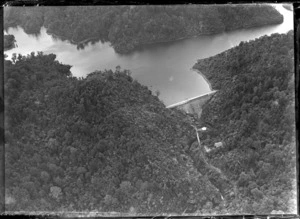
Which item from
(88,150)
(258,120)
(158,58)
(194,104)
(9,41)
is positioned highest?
(9,41)

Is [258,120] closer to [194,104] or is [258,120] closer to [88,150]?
[194,104]

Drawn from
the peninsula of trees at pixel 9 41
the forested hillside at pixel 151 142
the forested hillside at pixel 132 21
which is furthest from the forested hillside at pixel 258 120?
the peninsula of trees at pixel 9 41

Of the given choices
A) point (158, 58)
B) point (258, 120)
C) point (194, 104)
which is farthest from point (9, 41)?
point (258, 120)

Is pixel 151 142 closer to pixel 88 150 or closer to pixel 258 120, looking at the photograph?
pixel 88 150

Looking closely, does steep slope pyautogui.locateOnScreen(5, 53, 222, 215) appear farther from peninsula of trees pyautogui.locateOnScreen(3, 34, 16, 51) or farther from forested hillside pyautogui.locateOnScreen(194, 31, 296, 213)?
forested hillside pyautogui.locateOnScreen(194, 31, 296, 213)

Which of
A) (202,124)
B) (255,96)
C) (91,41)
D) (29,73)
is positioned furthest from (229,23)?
(29,73)

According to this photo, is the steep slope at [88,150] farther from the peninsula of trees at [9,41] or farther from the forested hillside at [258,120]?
the forested hillside at [258,120]

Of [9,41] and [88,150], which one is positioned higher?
[9,41]

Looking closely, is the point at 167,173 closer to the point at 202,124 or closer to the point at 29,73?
the point at 202,124
